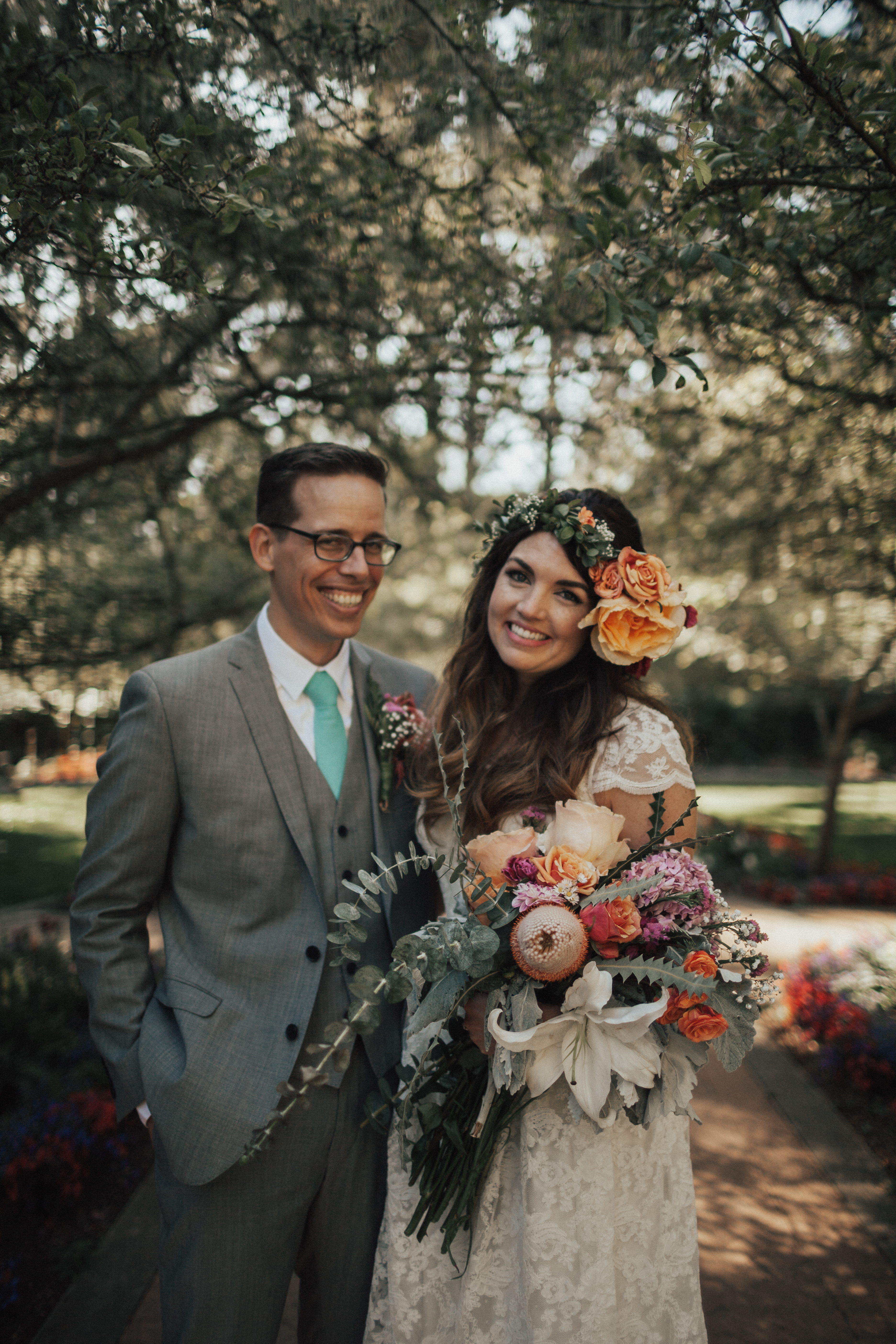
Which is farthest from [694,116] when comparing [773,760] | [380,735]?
[773,760]

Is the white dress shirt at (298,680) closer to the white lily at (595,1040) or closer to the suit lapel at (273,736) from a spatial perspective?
the suit lapel at (273,736)

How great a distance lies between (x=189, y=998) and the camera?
6.16ft

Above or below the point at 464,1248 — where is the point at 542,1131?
above

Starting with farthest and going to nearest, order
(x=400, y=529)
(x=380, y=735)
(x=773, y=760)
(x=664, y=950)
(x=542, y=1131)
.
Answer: (x=773, y=760)
(x=400, y=529)
(x=380, y=735)
(x=542, y=1131)
(x=664, y=950)

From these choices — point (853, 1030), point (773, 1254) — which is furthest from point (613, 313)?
point (853, 1030)

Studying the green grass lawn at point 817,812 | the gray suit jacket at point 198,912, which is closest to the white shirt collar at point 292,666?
the gray suit jacket at point 198,912

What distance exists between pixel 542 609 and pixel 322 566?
0.63 metres

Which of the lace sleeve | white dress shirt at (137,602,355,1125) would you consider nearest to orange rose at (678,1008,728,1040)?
the lace sleeve

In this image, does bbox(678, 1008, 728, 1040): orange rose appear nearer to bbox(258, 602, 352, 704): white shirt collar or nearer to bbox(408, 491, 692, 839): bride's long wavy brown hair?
bbox(408, 491, 692, 839): bride's long wavy brown hair

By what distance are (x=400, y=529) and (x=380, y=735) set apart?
8036 millimetres

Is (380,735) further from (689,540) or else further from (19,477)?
(689,540)

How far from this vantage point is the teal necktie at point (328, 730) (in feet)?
7.13

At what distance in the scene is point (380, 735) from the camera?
2223 mm

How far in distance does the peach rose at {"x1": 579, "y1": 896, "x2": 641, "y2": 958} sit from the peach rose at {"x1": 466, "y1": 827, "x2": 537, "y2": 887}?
183mm
